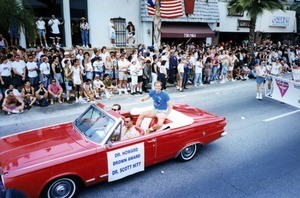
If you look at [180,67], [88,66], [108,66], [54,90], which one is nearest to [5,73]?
[54,90]

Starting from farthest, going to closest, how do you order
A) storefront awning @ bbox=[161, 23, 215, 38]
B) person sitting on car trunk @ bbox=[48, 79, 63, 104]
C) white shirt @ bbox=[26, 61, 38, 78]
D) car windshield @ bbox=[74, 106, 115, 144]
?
1. storefront awning @ bbox=[161, 23, 215, 38]
2. white shirt @ bbox=[26, 61, 38, 78]
3. person sitting on car trunk @ bbox=[48, 79, 63, 104]
4. car windshield @ bbox=[74, 106, 115, 144]

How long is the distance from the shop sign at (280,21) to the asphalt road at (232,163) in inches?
803

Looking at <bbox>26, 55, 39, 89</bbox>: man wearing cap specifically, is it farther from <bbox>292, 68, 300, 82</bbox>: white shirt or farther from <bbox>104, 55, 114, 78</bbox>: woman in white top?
<bbox>292, 68, 300, 82</bbox>: white shirt

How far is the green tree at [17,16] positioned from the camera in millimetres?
9773

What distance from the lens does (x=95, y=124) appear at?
5.67 meters

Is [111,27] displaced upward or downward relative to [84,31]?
upward

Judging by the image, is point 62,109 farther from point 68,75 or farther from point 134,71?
point 134,71

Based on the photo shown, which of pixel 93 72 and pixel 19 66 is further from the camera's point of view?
pixel 93 72

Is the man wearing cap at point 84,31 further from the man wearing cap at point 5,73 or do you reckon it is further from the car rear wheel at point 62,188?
the car rear wheel at point 62,188

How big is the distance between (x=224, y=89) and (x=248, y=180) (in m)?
9.03

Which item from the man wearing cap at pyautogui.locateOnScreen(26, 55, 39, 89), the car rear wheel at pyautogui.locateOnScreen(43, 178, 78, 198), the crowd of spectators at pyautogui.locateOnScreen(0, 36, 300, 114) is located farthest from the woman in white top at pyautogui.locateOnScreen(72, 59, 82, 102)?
the car rear wheel at pyautogui.locateOnScreen(43, 178, 78, 198)

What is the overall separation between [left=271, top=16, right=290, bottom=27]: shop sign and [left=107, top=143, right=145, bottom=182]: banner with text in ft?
90.9

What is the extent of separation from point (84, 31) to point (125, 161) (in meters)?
Answer: 12.5

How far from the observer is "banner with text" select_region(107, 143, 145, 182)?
5.32 m
